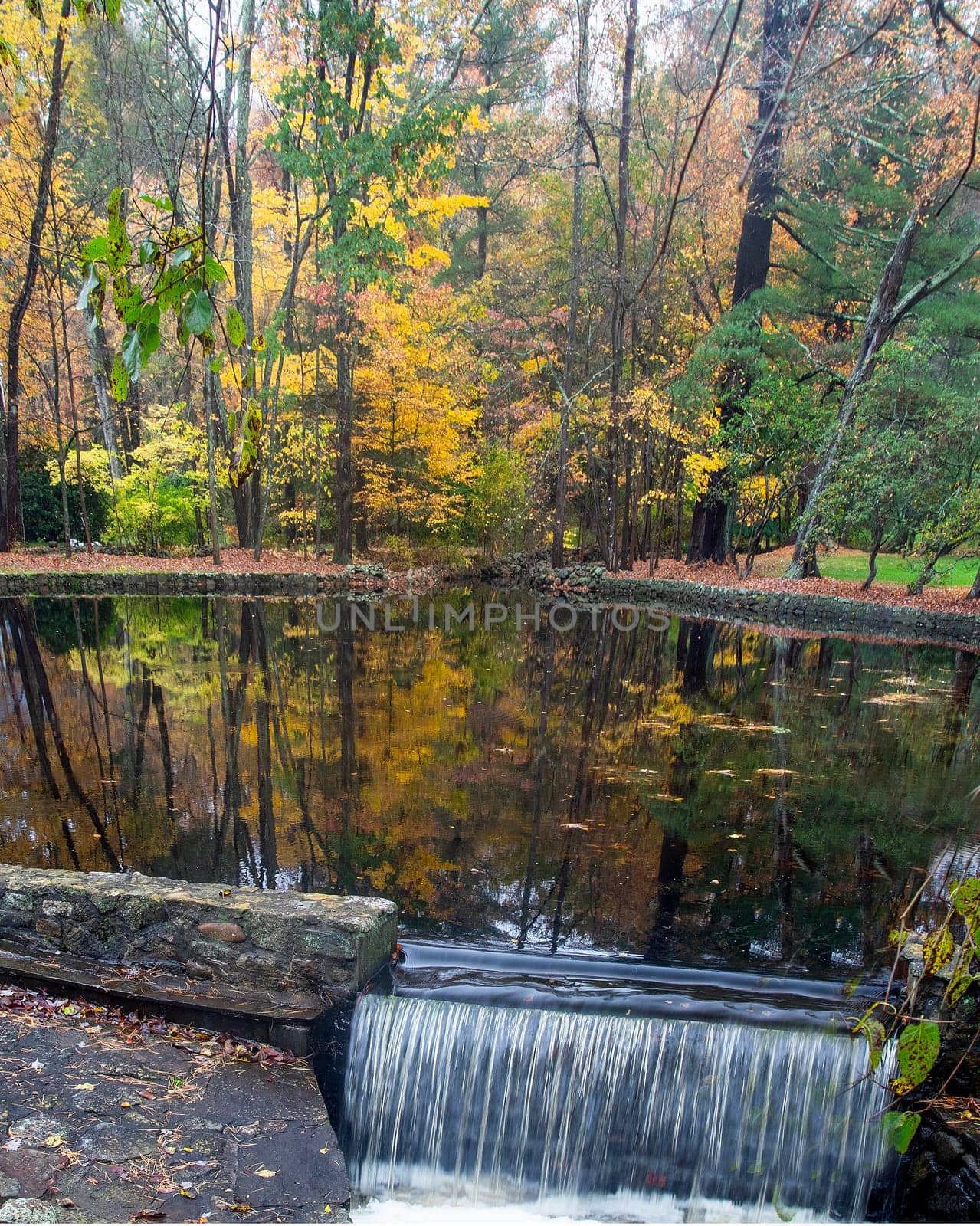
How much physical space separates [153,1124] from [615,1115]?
6.17 feet

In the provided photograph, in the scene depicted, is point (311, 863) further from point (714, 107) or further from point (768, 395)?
point (714, 107)

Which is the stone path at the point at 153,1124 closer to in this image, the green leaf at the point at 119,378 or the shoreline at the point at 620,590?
the green leaf at the point at 119,378

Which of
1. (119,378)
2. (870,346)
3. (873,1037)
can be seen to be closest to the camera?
(119,378)

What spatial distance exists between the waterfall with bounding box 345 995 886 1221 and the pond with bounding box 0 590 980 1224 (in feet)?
0.03

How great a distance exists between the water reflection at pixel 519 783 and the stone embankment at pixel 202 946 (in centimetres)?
83

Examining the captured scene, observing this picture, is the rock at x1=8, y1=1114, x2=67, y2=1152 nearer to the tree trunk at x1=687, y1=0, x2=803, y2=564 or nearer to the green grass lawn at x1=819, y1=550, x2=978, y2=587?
the tree trunk at x1=687, y1=0, x2=803, y2=564

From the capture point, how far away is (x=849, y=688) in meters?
11.2

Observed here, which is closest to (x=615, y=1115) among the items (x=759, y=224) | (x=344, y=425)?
(x=344, y=425)

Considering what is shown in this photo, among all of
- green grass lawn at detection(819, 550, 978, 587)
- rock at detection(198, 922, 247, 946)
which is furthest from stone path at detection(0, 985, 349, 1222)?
green grass lawn at detection(819, 550, 978, 587)

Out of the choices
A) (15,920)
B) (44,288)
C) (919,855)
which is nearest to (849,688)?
(919,855)

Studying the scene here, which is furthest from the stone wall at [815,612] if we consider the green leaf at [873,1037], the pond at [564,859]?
the green leaf at [873,1037]

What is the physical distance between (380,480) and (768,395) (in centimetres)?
1066

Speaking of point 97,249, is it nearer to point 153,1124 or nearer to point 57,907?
point 153,1124

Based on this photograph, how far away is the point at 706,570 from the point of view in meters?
23.1
